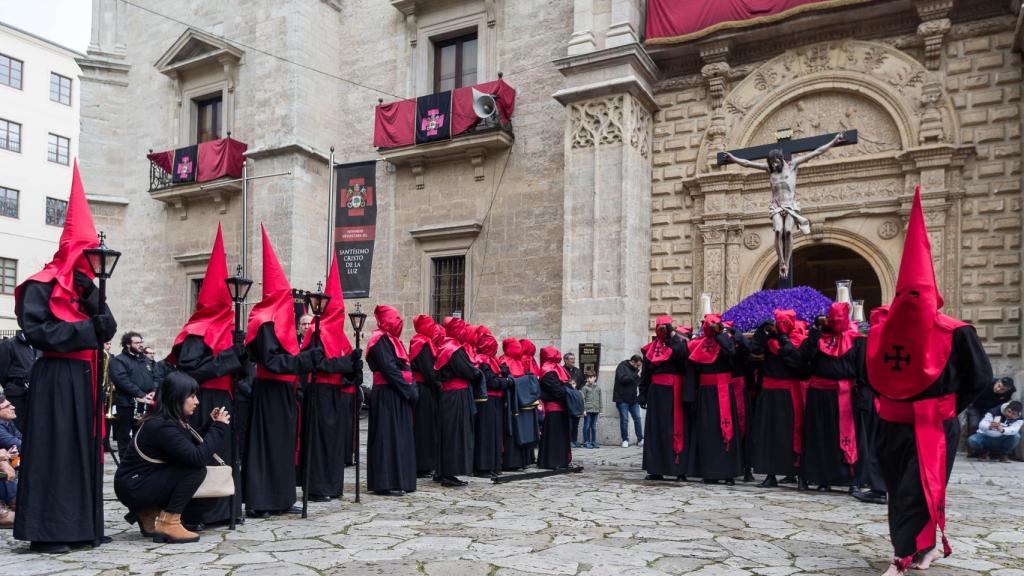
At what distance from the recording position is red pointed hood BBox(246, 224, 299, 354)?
7.19 meters

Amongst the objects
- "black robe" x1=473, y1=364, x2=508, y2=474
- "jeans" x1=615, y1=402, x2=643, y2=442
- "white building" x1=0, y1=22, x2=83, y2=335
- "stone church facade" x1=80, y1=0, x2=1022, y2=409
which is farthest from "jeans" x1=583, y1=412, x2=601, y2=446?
"white building" x1=0, y1=22, x2=83, y2=335

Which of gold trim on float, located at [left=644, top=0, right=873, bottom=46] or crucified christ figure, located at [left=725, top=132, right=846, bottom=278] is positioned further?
gold trim on float, located at [left=644, top=0, right=873, bottom=46]

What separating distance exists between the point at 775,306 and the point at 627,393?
205 inches

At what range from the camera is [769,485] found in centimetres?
943

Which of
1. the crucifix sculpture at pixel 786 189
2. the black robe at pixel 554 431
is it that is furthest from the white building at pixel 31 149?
the crucifix sculpture at pixel 786 189

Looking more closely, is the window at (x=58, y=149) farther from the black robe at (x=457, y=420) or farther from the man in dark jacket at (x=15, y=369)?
the black robe at (x=457, y=420)

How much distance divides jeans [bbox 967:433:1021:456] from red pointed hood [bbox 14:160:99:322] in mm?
11544

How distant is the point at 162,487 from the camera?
586 cm

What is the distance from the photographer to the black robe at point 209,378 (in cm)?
645

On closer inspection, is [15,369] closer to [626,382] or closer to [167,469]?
[167,469]

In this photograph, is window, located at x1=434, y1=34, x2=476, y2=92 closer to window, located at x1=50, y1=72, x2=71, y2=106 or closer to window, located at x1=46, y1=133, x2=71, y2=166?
window, located at x1=46, y1=133, x2=71, y2=166

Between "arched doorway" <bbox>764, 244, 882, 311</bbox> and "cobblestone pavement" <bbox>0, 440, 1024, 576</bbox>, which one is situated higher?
"arched doorway" <bbox>764, 244, 882, 311</bbox>

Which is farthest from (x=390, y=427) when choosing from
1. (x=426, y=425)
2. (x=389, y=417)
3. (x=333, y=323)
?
(x=426, y=425)

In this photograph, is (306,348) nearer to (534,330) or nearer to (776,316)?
(776,316)
